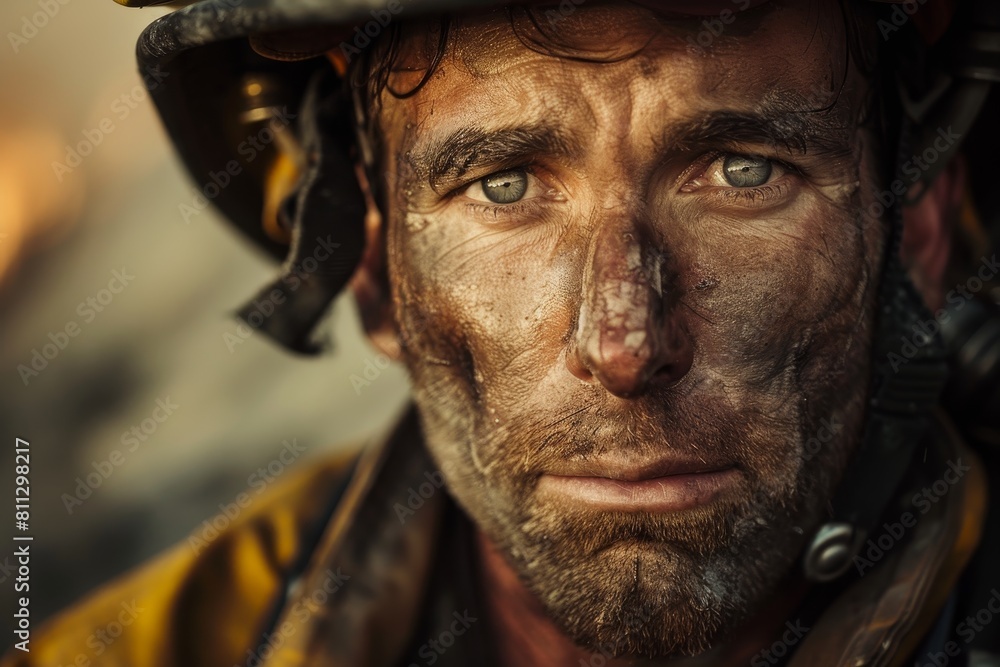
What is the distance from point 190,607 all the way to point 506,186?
3.76 ft

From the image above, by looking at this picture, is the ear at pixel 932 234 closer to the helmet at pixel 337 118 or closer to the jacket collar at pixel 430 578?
the helmet at pixel 337 118

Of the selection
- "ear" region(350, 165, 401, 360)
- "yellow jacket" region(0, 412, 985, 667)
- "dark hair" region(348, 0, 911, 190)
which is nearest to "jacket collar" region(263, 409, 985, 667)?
"yellow jacket" region(0, 412, 985, 667)

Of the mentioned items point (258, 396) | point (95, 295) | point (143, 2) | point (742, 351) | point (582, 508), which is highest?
point (143, 2)

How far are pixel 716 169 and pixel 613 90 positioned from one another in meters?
0.20

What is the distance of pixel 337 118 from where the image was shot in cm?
180

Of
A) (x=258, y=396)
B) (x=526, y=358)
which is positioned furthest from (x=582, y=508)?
(x=258, y=396)

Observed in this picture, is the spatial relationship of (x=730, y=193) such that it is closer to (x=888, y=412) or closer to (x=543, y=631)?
(x=888, y=412)

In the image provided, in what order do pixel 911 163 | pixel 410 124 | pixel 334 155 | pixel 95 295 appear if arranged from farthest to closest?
pixel 95 295, pixel 334 155, pixel 911 163, pixel 410 124

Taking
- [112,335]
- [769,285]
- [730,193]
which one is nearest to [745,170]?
[730,193]

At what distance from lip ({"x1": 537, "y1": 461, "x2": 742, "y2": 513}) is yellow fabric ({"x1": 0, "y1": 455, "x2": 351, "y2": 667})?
90 centimetres

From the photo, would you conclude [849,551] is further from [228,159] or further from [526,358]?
[228,159]

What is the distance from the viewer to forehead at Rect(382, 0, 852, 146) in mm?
1347

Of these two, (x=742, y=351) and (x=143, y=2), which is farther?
(x=143, y=2)

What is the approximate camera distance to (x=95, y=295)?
339 cm
